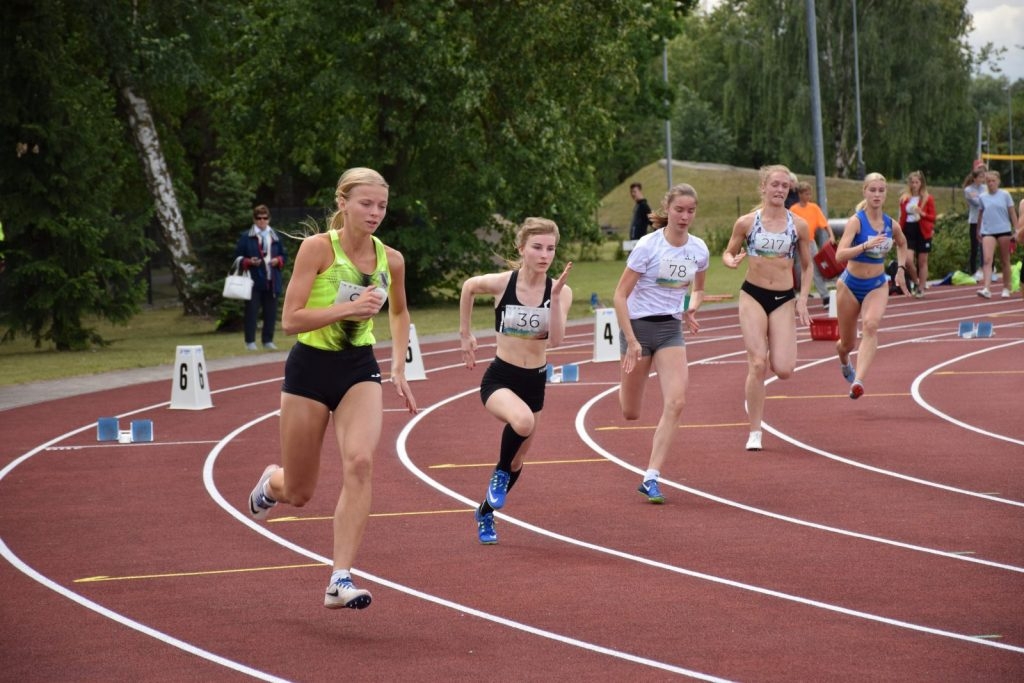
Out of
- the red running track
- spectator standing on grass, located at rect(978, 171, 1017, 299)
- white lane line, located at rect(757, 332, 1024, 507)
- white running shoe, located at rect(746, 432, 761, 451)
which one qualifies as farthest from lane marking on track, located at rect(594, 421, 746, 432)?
spectator standing on grass, located at rect(978, 171, 1017, 299)

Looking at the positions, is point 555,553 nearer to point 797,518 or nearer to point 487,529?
point 487,529

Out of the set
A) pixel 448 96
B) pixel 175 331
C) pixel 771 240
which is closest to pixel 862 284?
pixel 771 240

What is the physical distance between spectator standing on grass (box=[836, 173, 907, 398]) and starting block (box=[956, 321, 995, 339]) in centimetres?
743

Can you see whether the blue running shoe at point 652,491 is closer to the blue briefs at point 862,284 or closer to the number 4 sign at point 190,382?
the blue briefs at point 862,284

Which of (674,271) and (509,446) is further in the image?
(674,271)

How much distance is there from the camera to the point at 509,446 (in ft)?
29.0

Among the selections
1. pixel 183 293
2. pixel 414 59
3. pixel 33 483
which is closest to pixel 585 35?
pixel 414 59

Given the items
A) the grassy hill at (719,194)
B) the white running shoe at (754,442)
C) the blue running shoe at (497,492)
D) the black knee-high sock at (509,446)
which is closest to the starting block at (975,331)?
the white running shoe at (754,442)

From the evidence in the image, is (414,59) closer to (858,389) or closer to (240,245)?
(240,245)

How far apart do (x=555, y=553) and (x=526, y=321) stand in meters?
1.35

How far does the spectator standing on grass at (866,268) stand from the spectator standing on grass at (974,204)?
13.4m

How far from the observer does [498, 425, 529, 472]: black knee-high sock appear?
880 cm

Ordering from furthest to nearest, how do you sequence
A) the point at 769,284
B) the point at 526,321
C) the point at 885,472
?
1. the point at 769,284
2. the point at 885,472
3. the point at 526,321

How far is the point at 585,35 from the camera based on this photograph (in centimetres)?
3111
